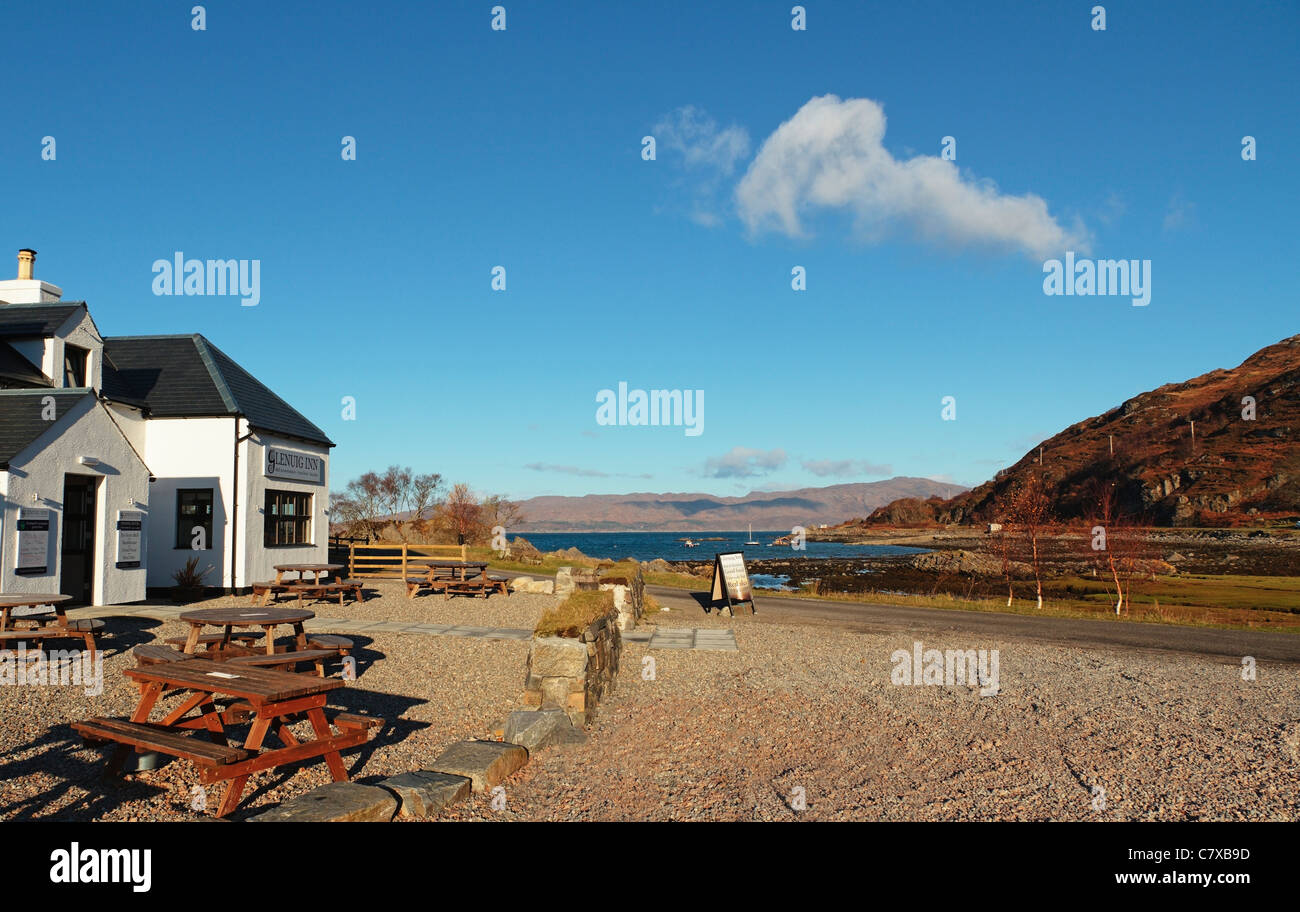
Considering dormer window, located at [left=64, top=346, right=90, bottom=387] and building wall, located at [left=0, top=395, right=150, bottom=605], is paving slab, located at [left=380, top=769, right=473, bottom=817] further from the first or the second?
dormer window, located at [left=64, top=346, right=90, bottom=387]

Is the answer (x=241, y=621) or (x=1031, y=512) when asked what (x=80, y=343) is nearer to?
(x=241, y=621)

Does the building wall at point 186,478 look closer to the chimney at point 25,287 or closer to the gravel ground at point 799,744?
the chimney at point 25,287

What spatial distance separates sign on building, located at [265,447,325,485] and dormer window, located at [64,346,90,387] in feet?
14.3

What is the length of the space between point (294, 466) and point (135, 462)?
494cm

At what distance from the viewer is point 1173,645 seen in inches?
591

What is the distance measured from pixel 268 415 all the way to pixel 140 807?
58.4ft

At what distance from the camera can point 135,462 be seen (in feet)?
55.4

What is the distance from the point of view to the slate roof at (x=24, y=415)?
1373 cm

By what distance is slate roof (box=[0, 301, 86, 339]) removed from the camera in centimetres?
1648

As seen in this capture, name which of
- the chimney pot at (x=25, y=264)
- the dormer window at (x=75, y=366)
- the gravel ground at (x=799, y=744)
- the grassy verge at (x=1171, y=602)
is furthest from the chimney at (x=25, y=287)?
the grassy verge at (x=1171, y=602)

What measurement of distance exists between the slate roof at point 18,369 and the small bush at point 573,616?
14.2 meters

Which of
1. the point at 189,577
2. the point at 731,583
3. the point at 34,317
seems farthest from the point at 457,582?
the point at 34,317

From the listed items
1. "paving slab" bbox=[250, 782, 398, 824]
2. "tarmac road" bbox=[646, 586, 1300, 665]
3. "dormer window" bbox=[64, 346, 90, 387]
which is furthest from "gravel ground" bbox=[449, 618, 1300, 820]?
"dormer window" bbox=[64, 346, 90, 387]
